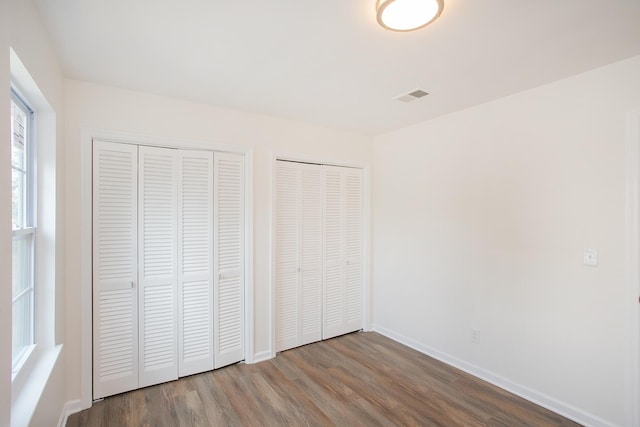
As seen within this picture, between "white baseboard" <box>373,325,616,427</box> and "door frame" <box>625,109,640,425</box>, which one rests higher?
"door frame" <box>625,109,640,425</box>

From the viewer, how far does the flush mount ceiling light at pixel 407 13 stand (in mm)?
1365

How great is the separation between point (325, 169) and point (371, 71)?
59.4 inches

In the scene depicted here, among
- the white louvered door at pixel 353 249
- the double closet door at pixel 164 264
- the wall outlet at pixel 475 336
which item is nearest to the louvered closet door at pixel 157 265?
the double closet door at pixel 164 264

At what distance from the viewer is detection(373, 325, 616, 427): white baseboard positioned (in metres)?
2.14

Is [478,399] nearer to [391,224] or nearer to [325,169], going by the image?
[391,224]

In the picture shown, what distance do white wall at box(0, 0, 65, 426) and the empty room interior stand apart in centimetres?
1

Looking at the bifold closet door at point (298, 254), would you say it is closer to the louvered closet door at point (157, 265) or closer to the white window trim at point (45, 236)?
the louvered closet door at point (157, 265)

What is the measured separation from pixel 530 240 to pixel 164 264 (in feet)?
9.96

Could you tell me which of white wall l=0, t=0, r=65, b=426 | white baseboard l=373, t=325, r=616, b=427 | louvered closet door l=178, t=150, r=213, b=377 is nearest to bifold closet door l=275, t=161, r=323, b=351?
louvered closet door l=178, t=150, r=213, b=377

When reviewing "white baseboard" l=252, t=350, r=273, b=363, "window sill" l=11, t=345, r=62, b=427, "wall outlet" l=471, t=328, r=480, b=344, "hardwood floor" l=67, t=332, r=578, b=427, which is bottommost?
"hardwood floor" l=67, t=332, r=578, b=427

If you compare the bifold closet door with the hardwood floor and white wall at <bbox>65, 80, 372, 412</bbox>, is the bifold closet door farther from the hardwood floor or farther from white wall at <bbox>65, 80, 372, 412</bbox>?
the hardwood floor

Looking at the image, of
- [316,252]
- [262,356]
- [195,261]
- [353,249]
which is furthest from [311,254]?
[195,261]

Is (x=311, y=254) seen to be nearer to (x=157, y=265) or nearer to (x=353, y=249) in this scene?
(x=353, y=249)

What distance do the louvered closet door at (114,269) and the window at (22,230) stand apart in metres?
0.48
